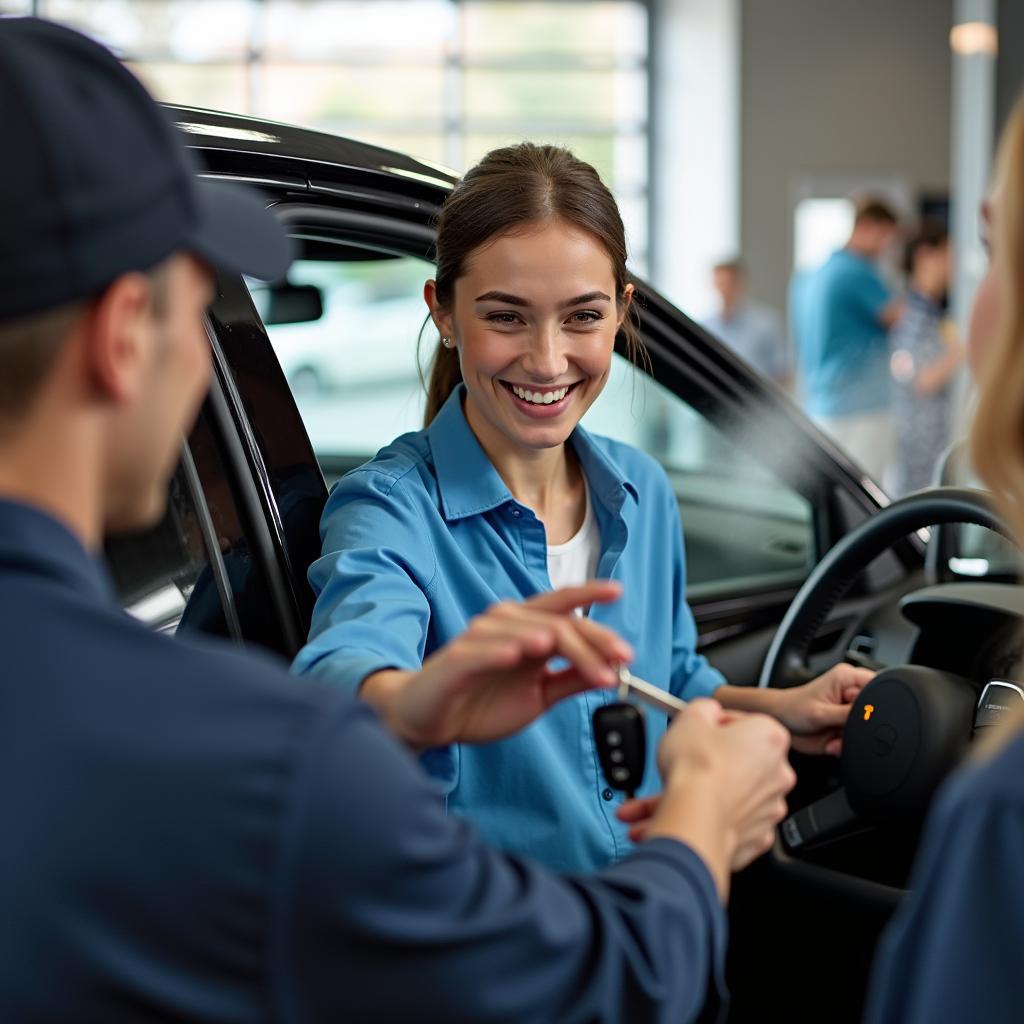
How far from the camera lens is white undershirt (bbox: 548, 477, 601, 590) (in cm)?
187

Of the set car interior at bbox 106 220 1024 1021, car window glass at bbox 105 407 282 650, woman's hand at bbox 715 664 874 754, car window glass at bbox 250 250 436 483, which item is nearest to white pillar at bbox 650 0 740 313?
car window glass at bbox 250 250 436 483

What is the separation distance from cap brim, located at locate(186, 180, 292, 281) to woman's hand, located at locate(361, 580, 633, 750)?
34cm

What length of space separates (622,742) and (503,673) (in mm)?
118

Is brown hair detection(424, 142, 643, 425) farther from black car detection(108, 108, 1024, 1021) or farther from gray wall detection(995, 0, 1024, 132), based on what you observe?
gray wall detection(995, 0, 1024, 132)

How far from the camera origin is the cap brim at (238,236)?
0.93 m

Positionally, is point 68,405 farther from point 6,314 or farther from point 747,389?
point 747,389

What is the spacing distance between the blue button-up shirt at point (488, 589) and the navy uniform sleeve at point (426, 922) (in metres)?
0.53

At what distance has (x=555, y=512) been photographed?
6.28 ft

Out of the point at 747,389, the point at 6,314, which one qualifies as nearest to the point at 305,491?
the point at 747,389

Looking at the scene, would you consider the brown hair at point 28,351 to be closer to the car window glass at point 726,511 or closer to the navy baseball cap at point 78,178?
the navy baseball cap at point 78,178

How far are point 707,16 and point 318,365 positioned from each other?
497 centimetres

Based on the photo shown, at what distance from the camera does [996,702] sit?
5.46ft

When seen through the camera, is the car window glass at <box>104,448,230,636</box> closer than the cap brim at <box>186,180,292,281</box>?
No

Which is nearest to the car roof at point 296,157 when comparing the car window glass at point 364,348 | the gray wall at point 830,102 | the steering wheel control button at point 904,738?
the steering wheel control button at point 904,738
